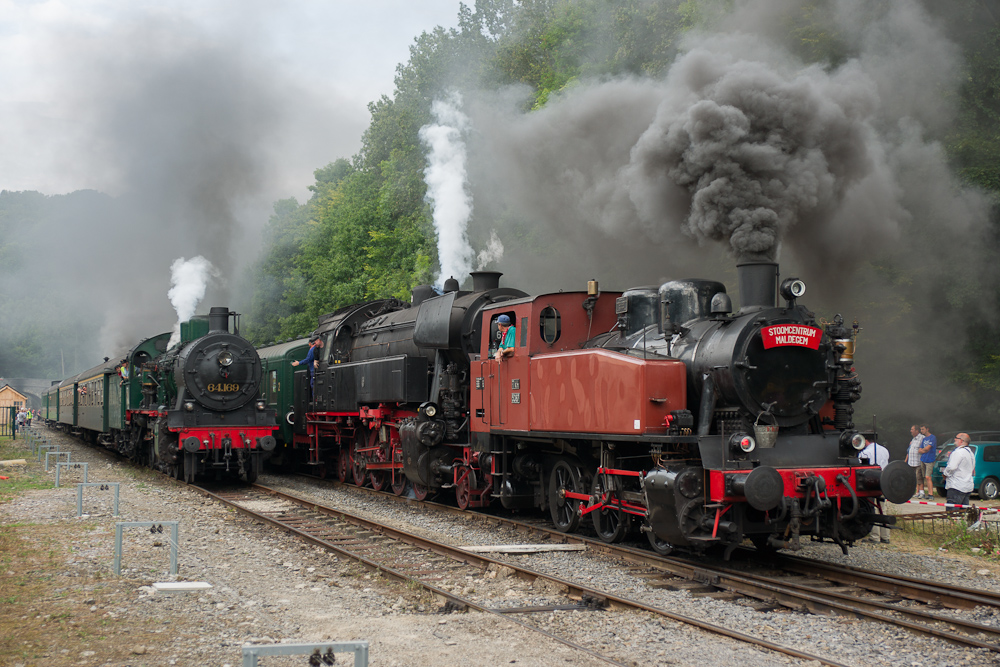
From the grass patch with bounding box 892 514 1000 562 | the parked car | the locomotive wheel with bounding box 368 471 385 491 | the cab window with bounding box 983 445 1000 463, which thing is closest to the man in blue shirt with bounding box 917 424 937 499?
the parked car

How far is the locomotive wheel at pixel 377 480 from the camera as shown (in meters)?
15.8

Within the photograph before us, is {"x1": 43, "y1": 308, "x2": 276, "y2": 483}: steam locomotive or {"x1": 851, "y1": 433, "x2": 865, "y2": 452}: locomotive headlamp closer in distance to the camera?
{"x1": 851, "y1": 433, "x2": 865, "y2": 452}: locomotive headlamp

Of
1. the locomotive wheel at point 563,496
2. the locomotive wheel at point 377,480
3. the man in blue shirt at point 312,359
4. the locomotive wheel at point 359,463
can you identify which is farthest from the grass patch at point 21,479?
the locomotive wheel at point 563,496

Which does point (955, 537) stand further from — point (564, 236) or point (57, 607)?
point (564, 236)

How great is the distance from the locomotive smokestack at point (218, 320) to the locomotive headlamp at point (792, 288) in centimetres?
1240

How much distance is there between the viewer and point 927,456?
1655cm

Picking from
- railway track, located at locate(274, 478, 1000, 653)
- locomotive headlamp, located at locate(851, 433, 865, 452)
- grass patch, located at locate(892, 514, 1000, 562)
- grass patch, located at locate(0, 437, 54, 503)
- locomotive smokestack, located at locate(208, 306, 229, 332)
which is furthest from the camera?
locomotive smokestack, located at locate(208, 306, 229, 332)

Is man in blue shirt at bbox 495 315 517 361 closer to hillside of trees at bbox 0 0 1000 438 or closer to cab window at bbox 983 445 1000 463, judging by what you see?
hillside of trees at bbox 0 0 1000 438

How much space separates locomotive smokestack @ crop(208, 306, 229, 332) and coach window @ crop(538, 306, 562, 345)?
949cm

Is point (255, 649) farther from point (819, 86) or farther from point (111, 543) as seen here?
point (819, 86)

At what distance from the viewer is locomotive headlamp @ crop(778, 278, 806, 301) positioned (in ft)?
27.5

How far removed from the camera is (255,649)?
12.5 feet

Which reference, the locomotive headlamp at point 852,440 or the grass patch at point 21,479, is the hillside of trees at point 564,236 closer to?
the locomotive headlamp at point 852,440

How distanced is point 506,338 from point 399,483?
5.07 m
